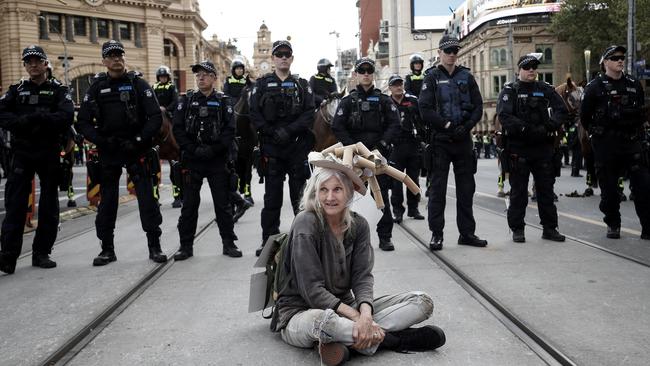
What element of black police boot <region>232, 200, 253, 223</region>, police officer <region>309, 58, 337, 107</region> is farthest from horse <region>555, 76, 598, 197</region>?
black police boot <region>232, 200, 253, 223</region>

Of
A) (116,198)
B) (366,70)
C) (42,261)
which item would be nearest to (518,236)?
(366,70)

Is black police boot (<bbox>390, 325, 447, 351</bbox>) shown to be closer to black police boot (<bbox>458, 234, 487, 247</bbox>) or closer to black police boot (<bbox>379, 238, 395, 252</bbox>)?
black police boot (<bbox>379, 238, 395, 252</bbox>)

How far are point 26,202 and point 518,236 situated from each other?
204 inches

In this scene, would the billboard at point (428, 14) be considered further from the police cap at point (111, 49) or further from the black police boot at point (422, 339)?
the black police boot at point (422, 339)

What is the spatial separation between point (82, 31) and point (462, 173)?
5739 centimetres

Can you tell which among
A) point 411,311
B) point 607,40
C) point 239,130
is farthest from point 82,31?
point 411,311

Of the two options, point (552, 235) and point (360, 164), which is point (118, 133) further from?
point (552, 235)

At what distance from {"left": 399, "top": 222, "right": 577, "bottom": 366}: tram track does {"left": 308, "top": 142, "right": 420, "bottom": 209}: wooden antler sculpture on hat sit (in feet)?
3.53

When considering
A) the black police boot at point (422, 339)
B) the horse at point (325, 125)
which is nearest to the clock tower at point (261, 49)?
the horse at point (325, 125)

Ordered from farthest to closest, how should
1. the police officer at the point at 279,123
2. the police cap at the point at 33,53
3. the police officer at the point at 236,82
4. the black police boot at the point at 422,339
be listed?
the police officer at the point at 236,82, the police officer at the point at 279,123, the police cap at the point at 33,53, the black police boot at the point at 422,339

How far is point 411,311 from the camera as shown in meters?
4.02

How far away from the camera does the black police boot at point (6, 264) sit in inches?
257

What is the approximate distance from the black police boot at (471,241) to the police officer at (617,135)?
5.00ft

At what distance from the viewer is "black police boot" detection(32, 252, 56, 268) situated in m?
6.83
